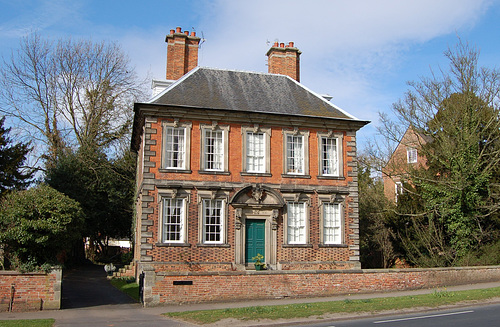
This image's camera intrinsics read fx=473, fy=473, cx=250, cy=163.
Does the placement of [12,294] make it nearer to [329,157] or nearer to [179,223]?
[179,223]

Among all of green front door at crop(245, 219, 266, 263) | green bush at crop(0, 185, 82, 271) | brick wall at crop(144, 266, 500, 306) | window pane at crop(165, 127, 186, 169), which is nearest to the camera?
green bush at crop(0, 185, 82, 271)

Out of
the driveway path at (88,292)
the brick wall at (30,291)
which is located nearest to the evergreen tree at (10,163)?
the driveway path at (88,292)

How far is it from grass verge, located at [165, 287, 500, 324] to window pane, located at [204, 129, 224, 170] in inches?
329

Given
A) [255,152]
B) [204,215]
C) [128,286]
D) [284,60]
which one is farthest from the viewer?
[284,60]

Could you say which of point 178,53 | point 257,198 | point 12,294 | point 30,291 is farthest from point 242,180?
point 12,294

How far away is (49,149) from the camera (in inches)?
1339

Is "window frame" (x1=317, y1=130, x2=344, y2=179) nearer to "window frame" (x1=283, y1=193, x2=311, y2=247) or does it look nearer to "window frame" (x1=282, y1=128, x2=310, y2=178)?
"window frame" (x1=282, y1=128, x2=310, y2=178)

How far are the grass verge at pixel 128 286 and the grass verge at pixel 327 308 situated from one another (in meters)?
5.25

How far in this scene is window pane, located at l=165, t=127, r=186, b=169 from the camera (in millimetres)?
21219

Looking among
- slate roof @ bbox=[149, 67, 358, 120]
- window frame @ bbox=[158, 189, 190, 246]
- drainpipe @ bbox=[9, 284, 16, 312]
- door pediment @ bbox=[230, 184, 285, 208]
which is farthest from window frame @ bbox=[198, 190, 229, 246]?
drainpipe @ bbox=[9, 284, 16, 312]

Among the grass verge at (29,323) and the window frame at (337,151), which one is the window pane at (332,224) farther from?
the grass verge at (29,323)

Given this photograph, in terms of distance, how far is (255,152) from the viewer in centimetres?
2225

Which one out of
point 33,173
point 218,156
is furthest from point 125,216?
point 218,156

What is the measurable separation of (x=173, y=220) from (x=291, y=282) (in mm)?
6318
